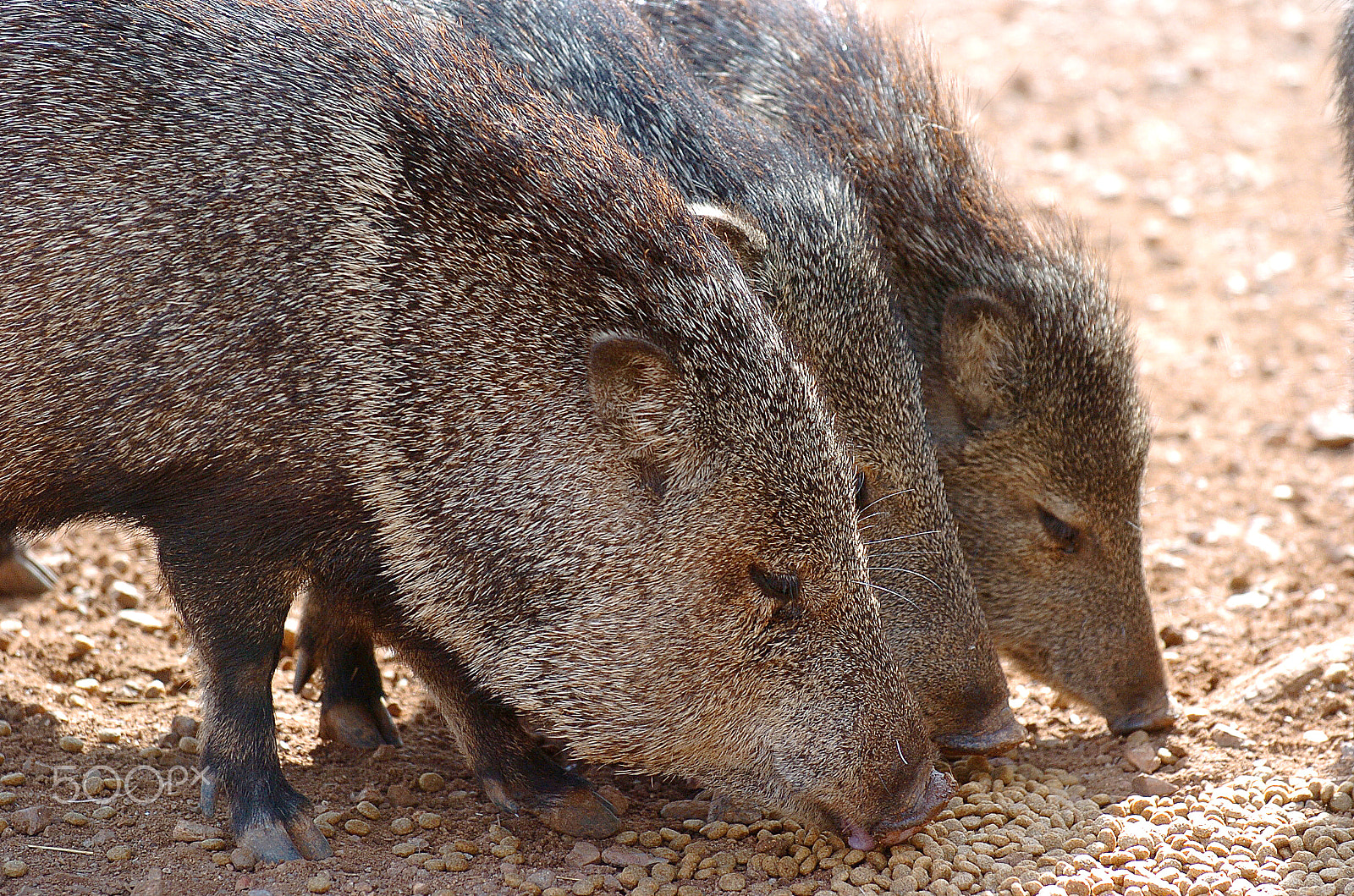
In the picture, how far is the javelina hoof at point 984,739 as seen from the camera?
4035 mm

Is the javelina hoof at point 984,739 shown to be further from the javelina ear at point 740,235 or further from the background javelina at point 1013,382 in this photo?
the javelina ear at point 740,235

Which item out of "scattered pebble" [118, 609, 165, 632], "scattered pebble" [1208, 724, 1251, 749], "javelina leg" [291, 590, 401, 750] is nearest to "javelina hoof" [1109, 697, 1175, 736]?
"scattered pebble" [1208, 724, 1251, 749]

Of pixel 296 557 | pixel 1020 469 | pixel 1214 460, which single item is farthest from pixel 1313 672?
pixel 296 557

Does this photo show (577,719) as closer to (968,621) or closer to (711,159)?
(968,621)

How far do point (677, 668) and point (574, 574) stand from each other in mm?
343

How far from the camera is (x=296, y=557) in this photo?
346cm

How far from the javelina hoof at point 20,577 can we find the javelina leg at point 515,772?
185 cm

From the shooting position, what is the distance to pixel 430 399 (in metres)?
3.38

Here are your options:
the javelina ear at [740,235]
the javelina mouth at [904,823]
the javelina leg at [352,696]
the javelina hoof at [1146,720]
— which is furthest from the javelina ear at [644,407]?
the javelina hoof at [1146,720]

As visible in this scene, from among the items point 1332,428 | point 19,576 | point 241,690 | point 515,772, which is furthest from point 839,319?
point 1332,428

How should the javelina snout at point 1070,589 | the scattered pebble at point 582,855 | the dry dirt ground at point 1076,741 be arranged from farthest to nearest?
1. the javelina snout at point 1070,589
2. the scattered pebble at point 582,855
3. the dry dirt ground at point 1076,741

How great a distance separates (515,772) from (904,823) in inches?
42.7

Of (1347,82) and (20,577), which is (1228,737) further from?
(20,577)

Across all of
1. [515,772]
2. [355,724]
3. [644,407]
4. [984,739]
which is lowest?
[355,724]
